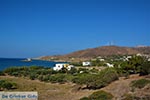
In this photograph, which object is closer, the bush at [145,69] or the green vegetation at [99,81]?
the green vegetation at [99,81]

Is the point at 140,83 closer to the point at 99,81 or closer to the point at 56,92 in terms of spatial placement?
Answer: the point at 99,81

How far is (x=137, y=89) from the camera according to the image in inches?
1104

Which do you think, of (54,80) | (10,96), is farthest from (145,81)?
(54,80)

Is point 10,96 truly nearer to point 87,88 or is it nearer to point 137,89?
point 137,89

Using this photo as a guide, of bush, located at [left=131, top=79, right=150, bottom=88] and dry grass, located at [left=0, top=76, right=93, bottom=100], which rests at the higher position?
bush, located at [left=131, top=79, right=150, bottom=88]

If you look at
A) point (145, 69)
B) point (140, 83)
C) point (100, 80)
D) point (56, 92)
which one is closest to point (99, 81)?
point (100, 80)

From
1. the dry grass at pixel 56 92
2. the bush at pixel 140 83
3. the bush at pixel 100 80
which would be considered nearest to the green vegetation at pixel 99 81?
the bush at pixel 100 80

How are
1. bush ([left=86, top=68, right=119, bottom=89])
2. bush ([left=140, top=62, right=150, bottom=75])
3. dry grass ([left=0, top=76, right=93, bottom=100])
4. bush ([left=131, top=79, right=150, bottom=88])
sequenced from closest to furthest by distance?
bush ([left=131, top=79, right=150, bottom=88]), dry grass ([left=0, top=76, right=93, bottom=100]), bush ([left=86, top=68, right=119, bottom=89]), bush ([left=140, top=62, right=150, bottom=75])

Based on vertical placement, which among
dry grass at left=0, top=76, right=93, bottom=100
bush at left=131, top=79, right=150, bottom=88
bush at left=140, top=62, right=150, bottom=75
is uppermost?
bush at left=140, top=62, right=150, bottom=75

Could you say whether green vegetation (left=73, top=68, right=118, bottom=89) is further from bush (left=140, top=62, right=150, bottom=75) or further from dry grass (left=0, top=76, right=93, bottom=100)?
bush (left=140, top=62, right=150, bottom=75)

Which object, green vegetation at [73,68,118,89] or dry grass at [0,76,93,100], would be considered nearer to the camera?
dry grass at [0,76,93,100]

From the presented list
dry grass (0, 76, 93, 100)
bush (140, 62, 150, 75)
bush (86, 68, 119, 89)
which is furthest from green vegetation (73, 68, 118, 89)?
bush (140, 62, 150, 75)

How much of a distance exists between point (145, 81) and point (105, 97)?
20.3 feet

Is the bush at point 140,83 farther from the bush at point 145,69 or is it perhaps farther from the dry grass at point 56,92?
the bush at point 145,69
